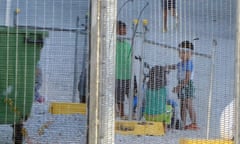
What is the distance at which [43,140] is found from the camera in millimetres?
5656

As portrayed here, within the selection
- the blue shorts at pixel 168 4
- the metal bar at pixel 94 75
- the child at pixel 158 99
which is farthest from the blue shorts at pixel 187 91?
the metal bar at pixel 94 75

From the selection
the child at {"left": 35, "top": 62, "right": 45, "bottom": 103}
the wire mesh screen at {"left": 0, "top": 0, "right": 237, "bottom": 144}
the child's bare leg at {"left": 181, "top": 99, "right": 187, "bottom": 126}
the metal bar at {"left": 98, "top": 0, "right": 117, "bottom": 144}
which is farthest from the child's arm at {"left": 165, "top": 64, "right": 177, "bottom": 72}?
the metal bar at {"left": 98, "top": 0, "right": 117, "bottom": 144}

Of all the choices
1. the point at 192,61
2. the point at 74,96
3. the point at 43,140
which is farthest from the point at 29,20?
the point at 192,61

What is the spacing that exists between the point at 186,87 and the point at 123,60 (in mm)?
646

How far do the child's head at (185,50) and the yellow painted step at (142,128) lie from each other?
25.3 inches

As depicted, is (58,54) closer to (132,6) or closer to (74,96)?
(74,96)

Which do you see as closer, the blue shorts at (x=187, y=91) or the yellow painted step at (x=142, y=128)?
the yellow painted step at (x=142, y=128)

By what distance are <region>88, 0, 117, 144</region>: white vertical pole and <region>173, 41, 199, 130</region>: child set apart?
1315 mm

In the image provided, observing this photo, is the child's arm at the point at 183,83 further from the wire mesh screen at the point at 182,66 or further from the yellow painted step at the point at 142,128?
the yellow painted step at the point at 142,128

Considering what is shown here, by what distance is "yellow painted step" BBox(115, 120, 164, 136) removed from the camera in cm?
543

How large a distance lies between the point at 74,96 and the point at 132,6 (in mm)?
959

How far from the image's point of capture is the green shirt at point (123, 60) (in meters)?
5.33

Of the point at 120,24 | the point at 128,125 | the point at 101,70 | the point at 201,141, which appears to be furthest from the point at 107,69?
the point at 201,141

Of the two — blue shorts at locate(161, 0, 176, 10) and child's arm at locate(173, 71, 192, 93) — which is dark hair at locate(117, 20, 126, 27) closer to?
blue shorts at locate(161, 0, 176, 10)
